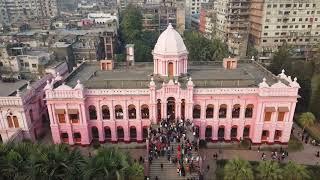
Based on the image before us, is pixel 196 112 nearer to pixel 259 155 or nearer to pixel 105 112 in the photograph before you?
pixel 259 155

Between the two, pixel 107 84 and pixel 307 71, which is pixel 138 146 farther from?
pixel 307 71

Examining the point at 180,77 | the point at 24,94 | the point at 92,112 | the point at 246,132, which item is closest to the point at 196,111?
the point at 180,77

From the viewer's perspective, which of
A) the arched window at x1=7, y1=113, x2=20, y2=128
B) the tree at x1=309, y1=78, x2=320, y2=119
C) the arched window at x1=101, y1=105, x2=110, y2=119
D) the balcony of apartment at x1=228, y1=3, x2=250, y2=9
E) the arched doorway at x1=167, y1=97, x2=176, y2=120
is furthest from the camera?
the balcony of apartment at x1=228, y1=3, x2=250, y2=9

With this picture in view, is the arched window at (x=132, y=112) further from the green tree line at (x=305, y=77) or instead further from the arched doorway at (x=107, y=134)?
the green tree line at (x=305, y=77)

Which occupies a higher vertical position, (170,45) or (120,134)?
(170,45)

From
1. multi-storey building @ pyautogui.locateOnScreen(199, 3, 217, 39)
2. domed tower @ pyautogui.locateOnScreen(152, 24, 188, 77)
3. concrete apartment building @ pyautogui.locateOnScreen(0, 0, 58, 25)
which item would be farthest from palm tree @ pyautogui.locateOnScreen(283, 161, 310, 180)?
concrete apartment building @ pyautogui.locateOnScreen(0, 0, 58, 25)

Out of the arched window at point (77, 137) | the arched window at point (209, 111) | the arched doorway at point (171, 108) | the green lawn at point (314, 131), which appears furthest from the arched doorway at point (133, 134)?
the green lawn at point (314, 131)

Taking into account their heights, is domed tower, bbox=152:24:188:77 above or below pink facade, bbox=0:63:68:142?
above

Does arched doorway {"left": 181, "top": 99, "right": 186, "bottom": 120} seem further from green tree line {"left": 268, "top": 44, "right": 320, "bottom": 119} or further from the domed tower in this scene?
green tree line {"left": 268, "top": 44, "right": 320, "bottom": 119}
